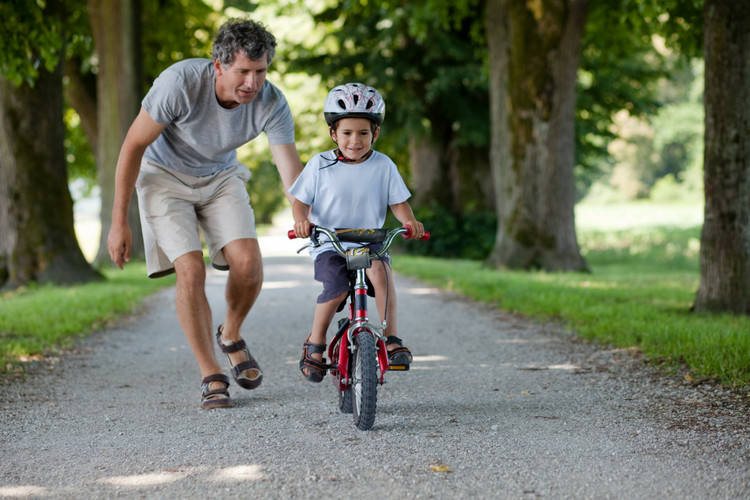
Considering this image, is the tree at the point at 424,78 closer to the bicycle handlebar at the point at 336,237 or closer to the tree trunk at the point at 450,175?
the tree trunk at the point at 450,175

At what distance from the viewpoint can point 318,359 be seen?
420 cm

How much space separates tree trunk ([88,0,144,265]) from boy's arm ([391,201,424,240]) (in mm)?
12570

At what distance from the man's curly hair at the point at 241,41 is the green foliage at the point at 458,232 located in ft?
51.9

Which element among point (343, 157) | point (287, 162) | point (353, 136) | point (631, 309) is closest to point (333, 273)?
point (343, 157)

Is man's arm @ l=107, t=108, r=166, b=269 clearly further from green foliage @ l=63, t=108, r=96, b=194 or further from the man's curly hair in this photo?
green foliage @ l=63, t=108, r=96, b=194

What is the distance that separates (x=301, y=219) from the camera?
159 inches

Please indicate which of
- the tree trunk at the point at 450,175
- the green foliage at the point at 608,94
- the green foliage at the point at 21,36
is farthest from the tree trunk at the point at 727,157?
the tree trunk at the point at 450,175

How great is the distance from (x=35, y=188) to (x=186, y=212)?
715cm

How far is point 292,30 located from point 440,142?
7.73 meters

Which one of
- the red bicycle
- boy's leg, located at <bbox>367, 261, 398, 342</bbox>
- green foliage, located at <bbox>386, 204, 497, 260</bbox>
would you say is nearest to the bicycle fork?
the red bicycle

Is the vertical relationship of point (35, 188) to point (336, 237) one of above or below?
above

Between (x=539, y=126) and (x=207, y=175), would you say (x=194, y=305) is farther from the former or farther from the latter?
(x=539, y=126)

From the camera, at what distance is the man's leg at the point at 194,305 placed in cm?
448

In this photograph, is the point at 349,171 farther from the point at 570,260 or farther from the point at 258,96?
the point at 570,260
